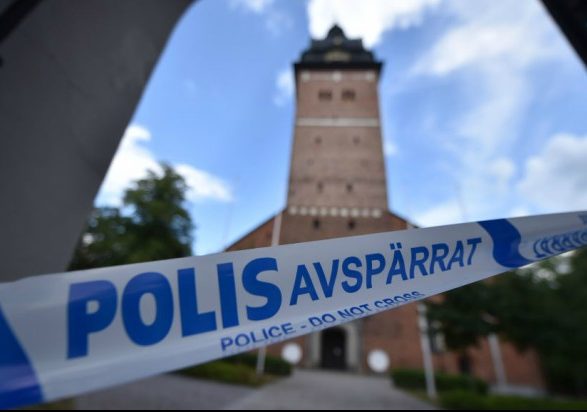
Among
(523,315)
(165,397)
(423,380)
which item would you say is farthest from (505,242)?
(423,380)

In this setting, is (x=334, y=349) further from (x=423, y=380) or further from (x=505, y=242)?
Answer: (x=505, y=242)

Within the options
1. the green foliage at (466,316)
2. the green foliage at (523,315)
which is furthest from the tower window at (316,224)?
the green foliage at (466,316)

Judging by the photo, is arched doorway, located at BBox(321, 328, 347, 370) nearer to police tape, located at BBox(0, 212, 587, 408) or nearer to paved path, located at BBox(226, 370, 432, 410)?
paved path, located at BBox(226, 370, 432, 410)

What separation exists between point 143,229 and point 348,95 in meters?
19.8

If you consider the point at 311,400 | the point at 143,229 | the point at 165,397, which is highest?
the point at 143,229

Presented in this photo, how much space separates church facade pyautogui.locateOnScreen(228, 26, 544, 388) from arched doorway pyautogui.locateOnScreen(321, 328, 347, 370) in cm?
6

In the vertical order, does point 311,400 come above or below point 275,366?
below

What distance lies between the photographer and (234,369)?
10727 mm

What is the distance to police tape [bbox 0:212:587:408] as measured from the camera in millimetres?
1004

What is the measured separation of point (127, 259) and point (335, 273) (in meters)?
12.6

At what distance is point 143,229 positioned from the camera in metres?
13.0

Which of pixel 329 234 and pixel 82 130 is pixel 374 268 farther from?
pixel 329 234

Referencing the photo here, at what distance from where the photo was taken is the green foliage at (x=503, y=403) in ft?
17.7

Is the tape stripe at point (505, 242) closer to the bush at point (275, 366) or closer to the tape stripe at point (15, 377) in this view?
the tape stripe at point (15, 377)
